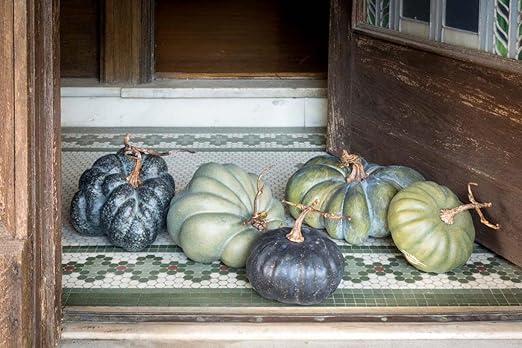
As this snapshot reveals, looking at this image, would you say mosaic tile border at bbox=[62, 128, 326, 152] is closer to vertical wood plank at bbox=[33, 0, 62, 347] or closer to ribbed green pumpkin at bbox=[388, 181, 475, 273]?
ribbed green pumpkin at bbox=[388, 181, 475, 273]

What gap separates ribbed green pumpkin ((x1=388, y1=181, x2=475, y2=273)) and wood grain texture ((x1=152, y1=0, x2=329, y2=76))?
3057mm

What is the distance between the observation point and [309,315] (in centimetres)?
203

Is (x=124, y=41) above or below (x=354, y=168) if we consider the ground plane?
above

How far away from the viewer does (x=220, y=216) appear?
2307mm

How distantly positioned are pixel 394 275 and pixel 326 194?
14.4 inches

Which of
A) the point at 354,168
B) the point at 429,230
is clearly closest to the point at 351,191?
the point at 354,168

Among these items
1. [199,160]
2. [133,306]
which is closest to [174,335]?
[133,306]

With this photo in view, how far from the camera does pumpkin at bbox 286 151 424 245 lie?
A: 2.50 m

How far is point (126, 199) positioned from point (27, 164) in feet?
2.55

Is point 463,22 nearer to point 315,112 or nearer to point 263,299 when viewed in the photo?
point 263,299

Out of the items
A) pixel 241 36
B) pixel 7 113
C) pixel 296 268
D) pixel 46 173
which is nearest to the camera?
pixel 7 113

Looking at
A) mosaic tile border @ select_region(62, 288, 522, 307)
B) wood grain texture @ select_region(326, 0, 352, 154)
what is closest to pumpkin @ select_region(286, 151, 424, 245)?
mosaic tile border @ select_region(62, 288, 522, 307)

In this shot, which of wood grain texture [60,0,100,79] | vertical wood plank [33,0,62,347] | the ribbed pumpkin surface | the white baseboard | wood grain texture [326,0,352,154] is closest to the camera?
vertical wood plank [33,0,62,347]

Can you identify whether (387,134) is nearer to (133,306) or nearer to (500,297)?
(500,297)
